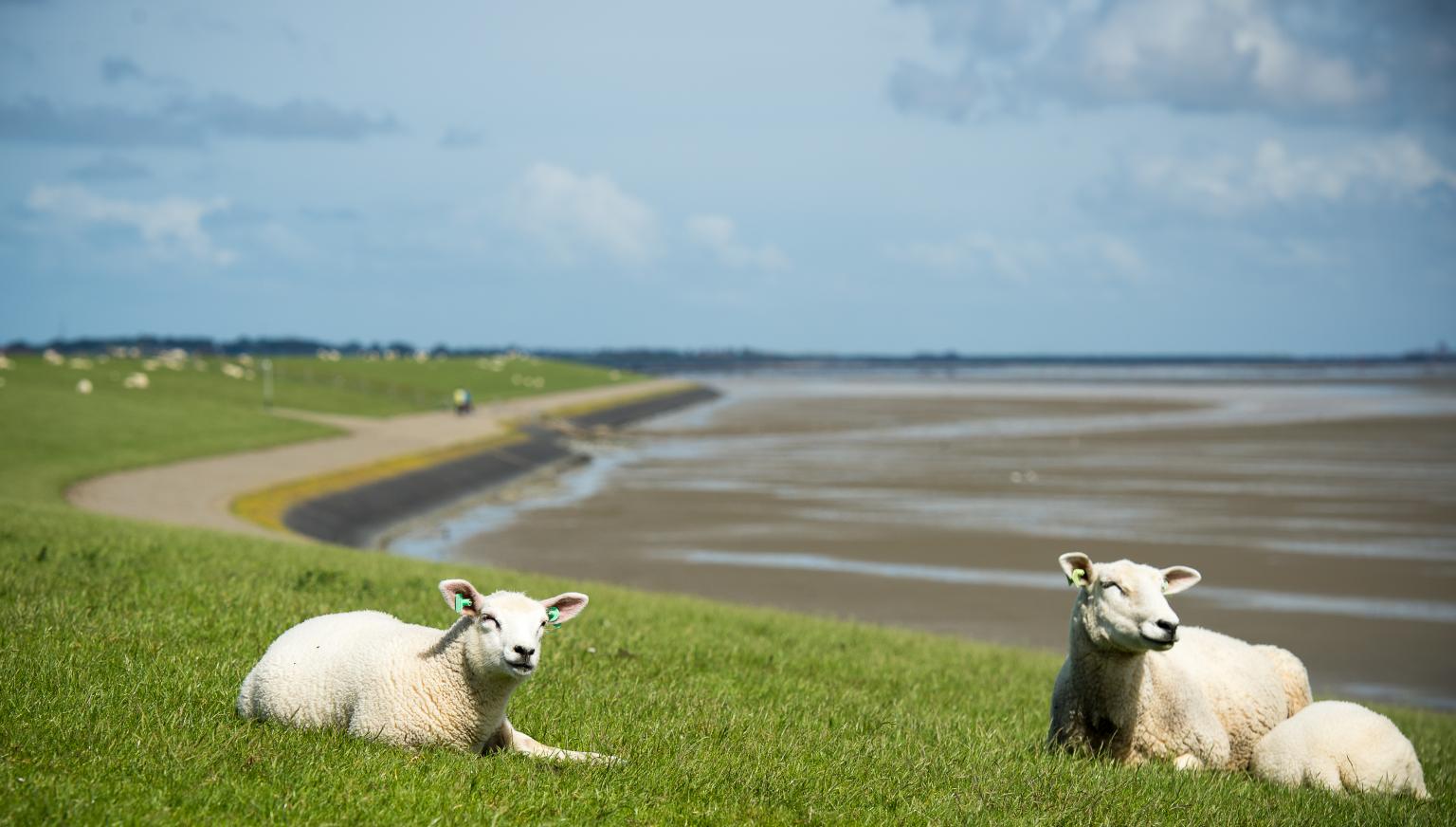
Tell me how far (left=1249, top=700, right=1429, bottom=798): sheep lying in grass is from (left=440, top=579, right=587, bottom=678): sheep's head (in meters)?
5.44

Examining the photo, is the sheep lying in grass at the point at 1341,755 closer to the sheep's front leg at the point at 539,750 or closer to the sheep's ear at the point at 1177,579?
the sheep's ear at the point at 1177,579

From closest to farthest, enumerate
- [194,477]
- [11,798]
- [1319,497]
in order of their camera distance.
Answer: [11,798], [194,477], [1319,497]

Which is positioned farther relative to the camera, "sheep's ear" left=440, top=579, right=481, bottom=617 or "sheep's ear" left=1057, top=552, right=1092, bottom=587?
"sheep's ear" left=1057, top=552, right=1092, bottom=587

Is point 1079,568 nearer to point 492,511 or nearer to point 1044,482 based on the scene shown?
point 492,511

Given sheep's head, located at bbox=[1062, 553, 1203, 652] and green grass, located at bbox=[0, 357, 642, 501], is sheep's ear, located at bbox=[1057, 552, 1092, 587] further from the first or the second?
green grass, located at bbox=[0, 357, 642, 501]

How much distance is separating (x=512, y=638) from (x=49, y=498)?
27.6 meters

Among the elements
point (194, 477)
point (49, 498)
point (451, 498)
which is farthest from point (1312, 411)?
point (49, 498)

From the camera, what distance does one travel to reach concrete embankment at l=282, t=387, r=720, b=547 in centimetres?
3609

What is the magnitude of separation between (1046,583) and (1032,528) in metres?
7.75

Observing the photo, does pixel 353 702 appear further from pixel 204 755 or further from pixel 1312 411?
pixel 1312 411

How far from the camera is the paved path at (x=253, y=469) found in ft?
104

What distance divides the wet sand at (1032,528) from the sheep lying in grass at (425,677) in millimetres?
16307

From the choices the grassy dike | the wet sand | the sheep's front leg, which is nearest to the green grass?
the wet sand

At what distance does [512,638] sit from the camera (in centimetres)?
755
